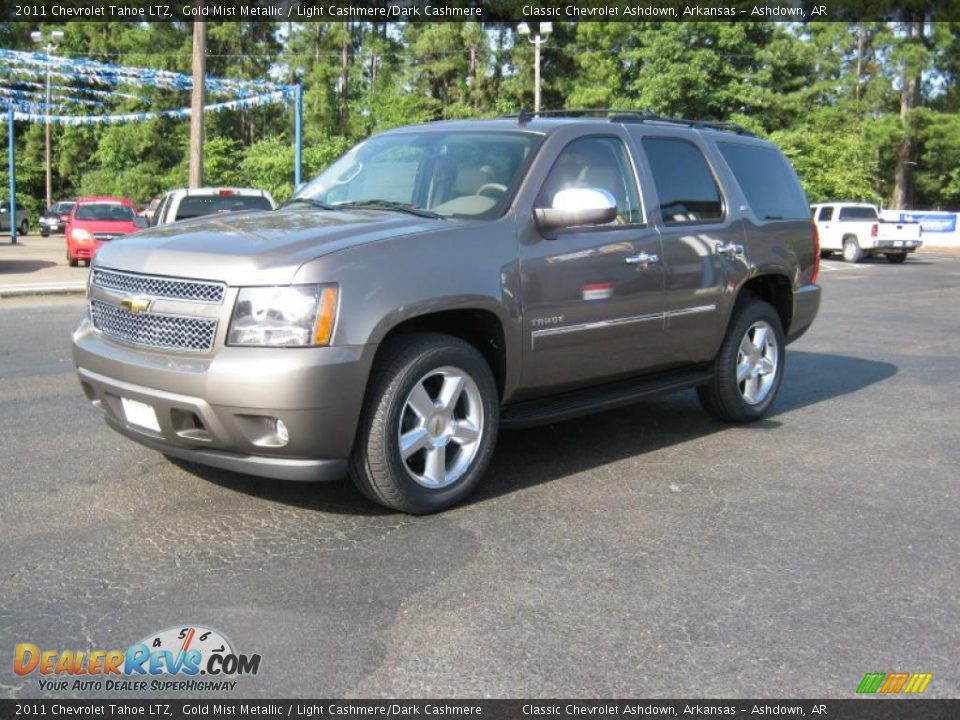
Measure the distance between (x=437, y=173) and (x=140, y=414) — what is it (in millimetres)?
2046

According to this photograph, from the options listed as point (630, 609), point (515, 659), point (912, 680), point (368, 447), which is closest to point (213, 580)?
point (368, 447)

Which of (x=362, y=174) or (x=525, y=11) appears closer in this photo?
(x=362, y=174)

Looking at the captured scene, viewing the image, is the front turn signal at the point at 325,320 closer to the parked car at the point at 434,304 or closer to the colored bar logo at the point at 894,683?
the parked car at the point at 434,304

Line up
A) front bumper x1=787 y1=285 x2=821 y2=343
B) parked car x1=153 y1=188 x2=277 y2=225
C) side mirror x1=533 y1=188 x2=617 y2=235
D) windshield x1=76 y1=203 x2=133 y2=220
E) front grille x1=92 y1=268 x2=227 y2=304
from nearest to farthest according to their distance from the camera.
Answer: front grille x1=92 y1=268 x2=227 y2=304, side mirror x1=533 y1=188 x2=617 y2=235, front bumper x1=787 y1=285 x2=821 y2=343, parked car x1=153 y1=188 x2=277 y2=225, windshield x1=76 y1=203 x2=133 y2=220

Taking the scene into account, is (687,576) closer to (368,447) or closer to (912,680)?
(912,680)

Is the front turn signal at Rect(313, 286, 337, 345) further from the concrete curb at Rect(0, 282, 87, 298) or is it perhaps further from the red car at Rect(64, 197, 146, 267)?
the red car at Rect(64, 197, 146, 267)

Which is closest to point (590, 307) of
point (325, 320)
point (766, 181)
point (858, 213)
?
point (325, 320)

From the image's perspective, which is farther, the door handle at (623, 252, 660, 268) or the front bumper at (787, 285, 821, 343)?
the front bumper at (787, 285, 821, 343)

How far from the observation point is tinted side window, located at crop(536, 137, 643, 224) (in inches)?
204

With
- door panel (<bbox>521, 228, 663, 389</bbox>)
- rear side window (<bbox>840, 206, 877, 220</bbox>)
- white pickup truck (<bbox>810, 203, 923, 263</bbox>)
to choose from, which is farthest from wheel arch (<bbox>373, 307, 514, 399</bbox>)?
rear side window (<bbox>840, 206, 877, 220</bbox>)

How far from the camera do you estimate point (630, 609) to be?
3580 mm

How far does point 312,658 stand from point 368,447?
1.28 m

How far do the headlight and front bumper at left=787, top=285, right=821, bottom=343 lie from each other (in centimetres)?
409

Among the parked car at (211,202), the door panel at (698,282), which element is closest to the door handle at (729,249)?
Result: the door panel at (698,282)
